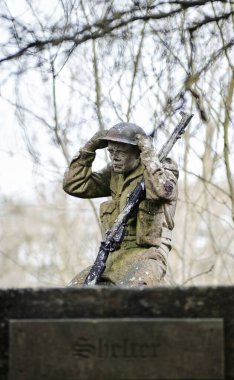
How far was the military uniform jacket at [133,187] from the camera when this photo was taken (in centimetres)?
941

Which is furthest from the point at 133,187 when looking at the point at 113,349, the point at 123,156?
the point at 113,349

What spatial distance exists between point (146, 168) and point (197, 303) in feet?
8.06

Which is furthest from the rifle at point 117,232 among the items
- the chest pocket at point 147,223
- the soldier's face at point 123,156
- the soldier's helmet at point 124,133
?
the soldier's helmet at point 124,133

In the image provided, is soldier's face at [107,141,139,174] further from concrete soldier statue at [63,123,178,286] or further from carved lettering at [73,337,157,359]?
carved lettering at [73,337,157,359]

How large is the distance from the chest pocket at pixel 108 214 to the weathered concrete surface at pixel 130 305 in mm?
2790

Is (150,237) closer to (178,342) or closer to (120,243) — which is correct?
(120,243)

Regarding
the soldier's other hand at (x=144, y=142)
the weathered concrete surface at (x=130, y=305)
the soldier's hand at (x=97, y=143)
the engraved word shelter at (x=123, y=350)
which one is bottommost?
the engraved word shelter at (x=123, y=350)

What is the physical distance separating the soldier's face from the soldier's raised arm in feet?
0.97

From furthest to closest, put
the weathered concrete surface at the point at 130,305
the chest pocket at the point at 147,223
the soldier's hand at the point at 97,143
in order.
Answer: the soldier's hand at the point at 97,143 → the chest pocket at the point at 147,223 → the weathered concrete surface at the point at 130,305

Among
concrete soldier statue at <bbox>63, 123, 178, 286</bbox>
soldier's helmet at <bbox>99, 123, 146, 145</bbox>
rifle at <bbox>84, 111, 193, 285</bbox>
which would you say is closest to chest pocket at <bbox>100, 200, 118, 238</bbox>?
concrete soldier statue at <bbox>63, 123, 178, 286</bbox>

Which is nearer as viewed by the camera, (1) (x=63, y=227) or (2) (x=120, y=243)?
(2) (x=120, y=243)

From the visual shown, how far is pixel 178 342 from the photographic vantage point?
6945mm

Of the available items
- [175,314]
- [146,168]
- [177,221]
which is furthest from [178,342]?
[177,221]

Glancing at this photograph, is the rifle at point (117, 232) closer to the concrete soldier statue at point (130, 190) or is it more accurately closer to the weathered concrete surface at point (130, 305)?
the concrete soldier statue at point (130, 190)
